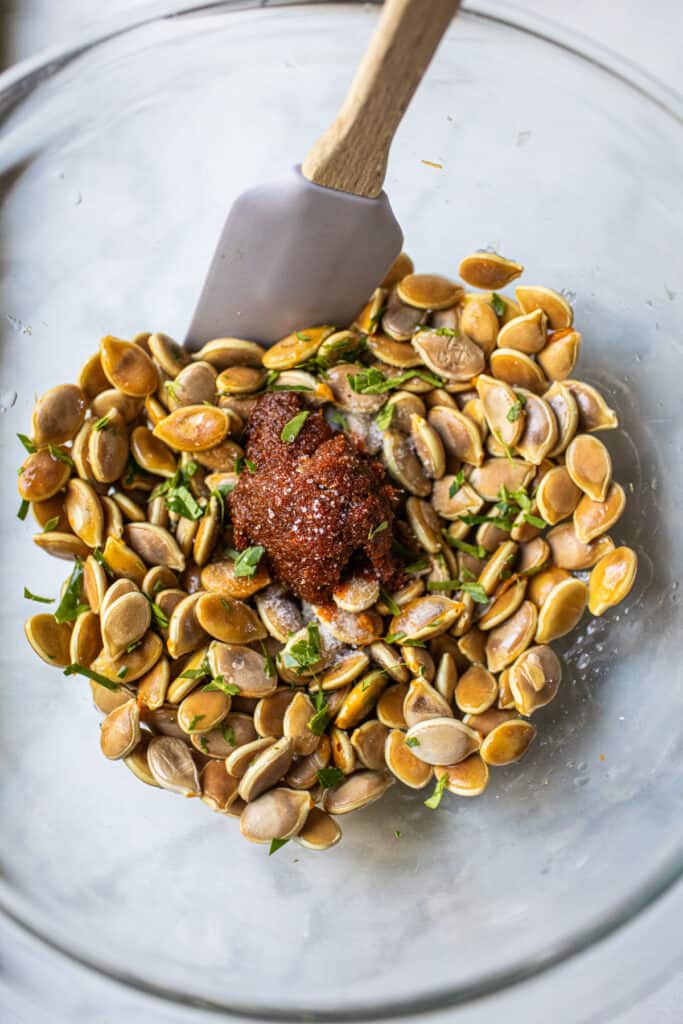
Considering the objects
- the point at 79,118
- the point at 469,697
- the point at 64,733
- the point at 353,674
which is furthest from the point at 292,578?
the point at 79,118

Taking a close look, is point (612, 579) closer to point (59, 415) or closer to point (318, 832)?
point (318, 832)

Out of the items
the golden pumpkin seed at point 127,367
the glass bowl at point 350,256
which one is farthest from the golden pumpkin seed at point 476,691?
the golden pumpkin seed at point 127,367

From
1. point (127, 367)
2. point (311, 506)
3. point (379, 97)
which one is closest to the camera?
point (379, 97)

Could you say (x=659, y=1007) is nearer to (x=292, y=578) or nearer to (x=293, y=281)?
(x=292, y=578)

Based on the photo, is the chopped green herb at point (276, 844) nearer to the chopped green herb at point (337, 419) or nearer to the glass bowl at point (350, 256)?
the glass bowl at point (350, 256)

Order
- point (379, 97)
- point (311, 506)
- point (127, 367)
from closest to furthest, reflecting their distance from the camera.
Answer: point (379, 97), point (311, 506), point (127, 367)

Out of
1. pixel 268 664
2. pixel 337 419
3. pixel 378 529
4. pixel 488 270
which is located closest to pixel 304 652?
pixel 268 664

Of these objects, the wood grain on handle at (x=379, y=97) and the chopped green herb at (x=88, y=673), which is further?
the chopped green herb at (x=88, y=673)
